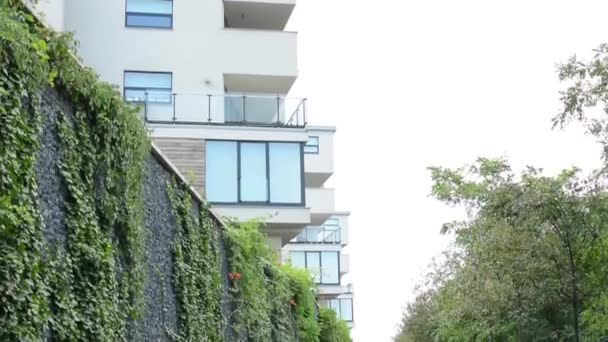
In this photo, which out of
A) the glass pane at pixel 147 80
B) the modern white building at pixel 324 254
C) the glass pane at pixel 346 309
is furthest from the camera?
the glass pane at pixel 346 309

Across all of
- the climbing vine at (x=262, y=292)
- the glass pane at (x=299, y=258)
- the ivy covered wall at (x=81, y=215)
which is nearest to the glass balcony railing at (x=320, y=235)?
the glass pane at (x=299, y=258)

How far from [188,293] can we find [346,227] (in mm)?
45153

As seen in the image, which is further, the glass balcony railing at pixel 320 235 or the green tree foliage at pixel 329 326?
the glass balcony railing at pixel 320 235

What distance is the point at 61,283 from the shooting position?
22.3ft

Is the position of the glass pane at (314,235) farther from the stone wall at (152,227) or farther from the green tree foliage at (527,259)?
the stone wall at (152,227)

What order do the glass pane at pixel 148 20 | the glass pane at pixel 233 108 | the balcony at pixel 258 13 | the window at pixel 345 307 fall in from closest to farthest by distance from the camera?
the glass pane at pixel 233 108 < the glass pane at pixel 148 20 < the balcony at pixel 258 13 < the window at pixel 345 307

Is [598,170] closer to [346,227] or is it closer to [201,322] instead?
[201,322]

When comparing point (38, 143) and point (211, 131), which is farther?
point (211, 131)

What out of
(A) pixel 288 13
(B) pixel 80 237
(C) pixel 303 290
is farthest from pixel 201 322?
(A) pixel 288 13

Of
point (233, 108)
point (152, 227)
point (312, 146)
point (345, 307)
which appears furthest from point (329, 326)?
point (345, 307)

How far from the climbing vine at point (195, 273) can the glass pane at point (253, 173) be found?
10447 millimetres

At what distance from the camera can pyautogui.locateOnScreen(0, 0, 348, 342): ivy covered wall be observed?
231 inches

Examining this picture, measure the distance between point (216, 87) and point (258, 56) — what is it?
5.24 feet

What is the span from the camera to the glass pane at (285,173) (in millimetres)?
24516
